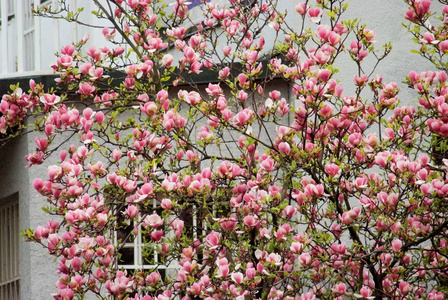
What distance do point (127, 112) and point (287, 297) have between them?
295 centimetres

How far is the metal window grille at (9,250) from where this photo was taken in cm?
880

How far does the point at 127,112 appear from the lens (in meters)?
7.82

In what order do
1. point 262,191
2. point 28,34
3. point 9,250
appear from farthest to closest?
point 9,250 → point 28,34 → point 262,191

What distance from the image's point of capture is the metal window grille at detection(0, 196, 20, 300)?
28.9 feet

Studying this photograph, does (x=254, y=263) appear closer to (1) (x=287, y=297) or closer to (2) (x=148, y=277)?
(1) (x=287, y=297)

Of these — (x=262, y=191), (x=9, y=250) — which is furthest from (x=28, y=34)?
(x=262, y=191)

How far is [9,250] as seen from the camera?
29.6ft

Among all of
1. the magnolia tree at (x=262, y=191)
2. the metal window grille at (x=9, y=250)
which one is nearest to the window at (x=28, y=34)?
the metal window grille at (x=9, y=250)

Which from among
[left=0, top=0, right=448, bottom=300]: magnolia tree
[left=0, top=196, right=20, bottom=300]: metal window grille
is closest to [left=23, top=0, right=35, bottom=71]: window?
[left=0, top=196, right=20, bottom=300]: metal window grille

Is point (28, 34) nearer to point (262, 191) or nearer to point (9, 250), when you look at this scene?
point (9, 250)

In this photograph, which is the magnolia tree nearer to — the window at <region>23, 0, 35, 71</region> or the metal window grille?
the window at <region>23, 0, 35, 71</region>

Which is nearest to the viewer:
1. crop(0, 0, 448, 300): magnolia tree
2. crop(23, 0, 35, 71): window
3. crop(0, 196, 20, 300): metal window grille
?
crop(0, 0, 448, 300): magnolia tree

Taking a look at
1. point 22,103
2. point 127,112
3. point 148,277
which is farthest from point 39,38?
point 148,277

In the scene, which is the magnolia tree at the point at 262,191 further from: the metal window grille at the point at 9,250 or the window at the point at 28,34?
the metal window grille at the point at 9,250
